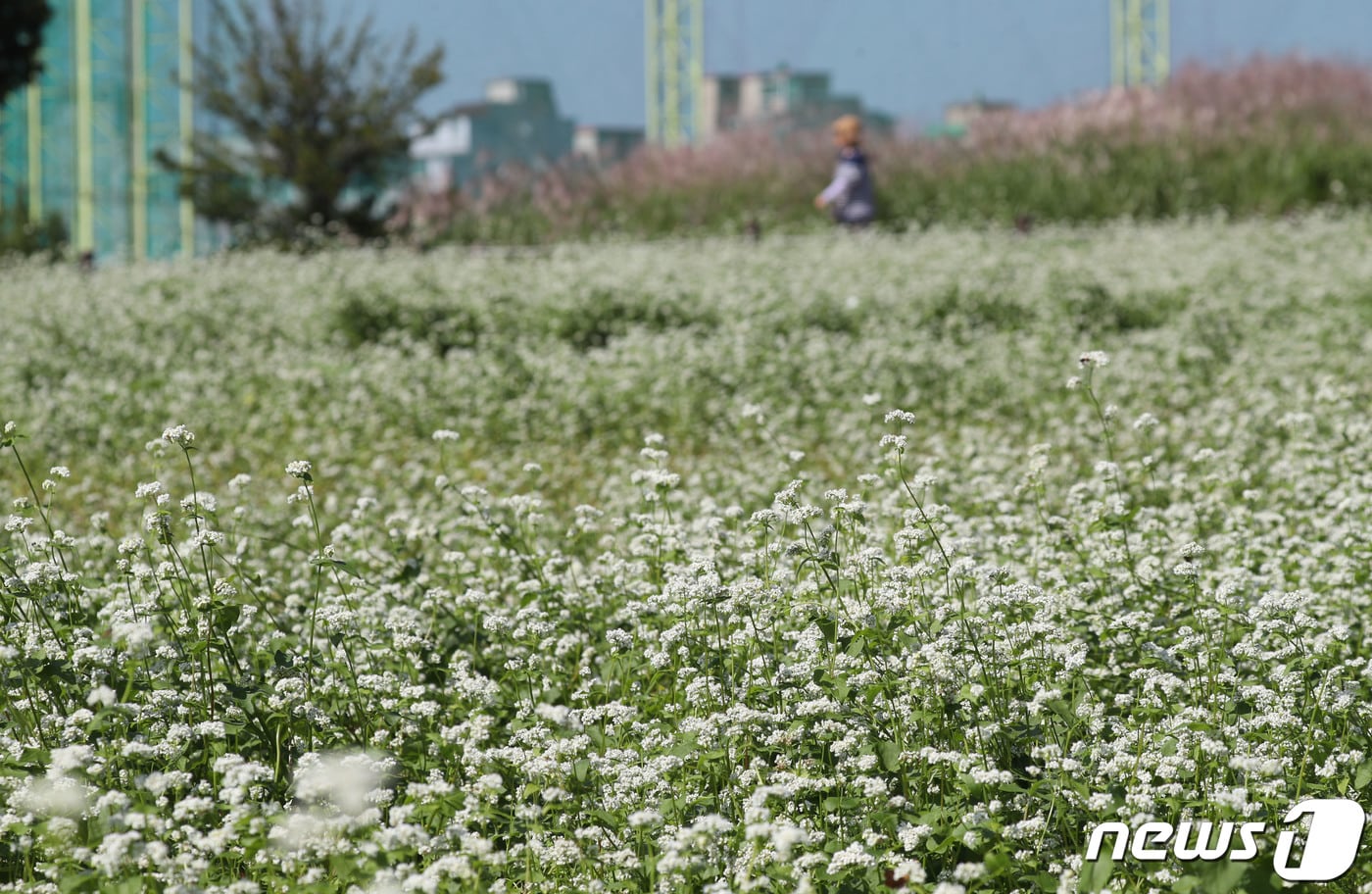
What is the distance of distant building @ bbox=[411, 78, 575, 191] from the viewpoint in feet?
102

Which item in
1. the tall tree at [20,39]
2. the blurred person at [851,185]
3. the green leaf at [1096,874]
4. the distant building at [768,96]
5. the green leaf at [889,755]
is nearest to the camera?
the green leaf at [1096,874]

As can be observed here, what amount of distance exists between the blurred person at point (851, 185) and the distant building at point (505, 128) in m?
13.3

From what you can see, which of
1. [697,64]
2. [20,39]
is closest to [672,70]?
[697,64]

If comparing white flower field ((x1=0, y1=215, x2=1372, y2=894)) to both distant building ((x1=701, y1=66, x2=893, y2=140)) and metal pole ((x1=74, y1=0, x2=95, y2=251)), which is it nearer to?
metal pole ((x1=74, y1=0, x2=95, y2=251))

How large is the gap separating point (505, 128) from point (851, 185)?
15669mm

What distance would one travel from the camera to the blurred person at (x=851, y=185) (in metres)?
16.9

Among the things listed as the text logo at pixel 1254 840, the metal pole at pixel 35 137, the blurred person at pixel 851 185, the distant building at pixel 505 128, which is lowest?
the text logo at pixel 1254 840

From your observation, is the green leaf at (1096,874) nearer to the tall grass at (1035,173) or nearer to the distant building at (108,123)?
the tall grass at (1035,173)

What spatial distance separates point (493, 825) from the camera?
11.5 ft

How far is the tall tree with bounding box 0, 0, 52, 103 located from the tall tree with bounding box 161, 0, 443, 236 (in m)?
2.16

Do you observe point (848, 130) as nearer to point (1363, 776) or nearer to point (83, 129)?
point (1363, 776)

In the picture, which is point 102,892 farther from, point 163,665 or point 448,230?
point 448,230

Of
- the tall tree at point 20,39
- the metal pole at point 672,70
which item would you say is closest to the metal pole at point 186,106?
the tall tree at point 20,39

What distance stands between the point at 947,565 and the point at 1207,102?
22.5m
